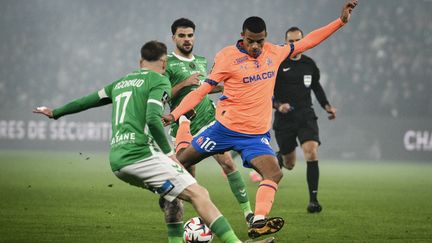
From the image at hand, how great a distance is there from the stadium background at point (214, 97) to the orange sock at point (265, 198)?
2.53 feet

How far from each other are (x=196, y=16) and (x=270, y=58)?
24.4 metres

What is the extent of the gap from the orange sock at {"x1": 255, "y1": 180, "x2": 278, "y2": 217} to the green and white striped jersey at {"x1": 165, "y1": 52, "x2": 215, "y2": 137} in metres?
2.12

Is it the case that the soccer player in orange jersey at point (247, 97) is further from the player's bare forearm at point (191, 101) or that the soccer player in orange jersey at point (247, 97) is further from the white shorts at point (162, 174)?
the white shorts at point (162, 174)

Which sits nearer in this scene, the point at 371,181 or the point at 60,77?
the point at 371,181

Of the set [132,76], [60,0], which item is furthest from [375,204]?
[60,0]

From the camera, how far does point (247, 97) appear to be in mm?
7664

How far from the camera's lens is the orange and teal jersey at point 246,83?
762cm

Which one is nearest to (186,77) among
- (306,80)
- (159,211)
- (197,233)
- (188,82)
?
(188,82)

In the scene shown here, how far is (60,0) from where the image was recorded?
1280 inches

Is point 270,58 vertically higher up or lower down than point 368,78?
higher up

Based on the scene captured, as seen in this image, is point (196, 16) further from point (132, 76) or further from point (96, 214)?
point (132, 76)

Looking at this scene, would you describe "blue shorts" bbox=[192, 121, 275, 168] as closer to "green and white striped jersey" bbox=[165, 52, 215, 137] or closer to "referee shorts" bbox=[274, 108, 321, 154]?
"green and white striped jersey" bbox=[165, 52, 215, 137]

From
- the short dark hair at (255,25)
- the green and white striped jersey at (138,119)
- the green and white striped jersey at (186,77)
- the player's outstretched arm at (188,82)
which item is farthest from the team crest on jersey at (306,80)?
the green and white striped jersey at (138,119)

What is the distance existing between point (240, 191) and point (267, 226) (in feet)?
7.05
